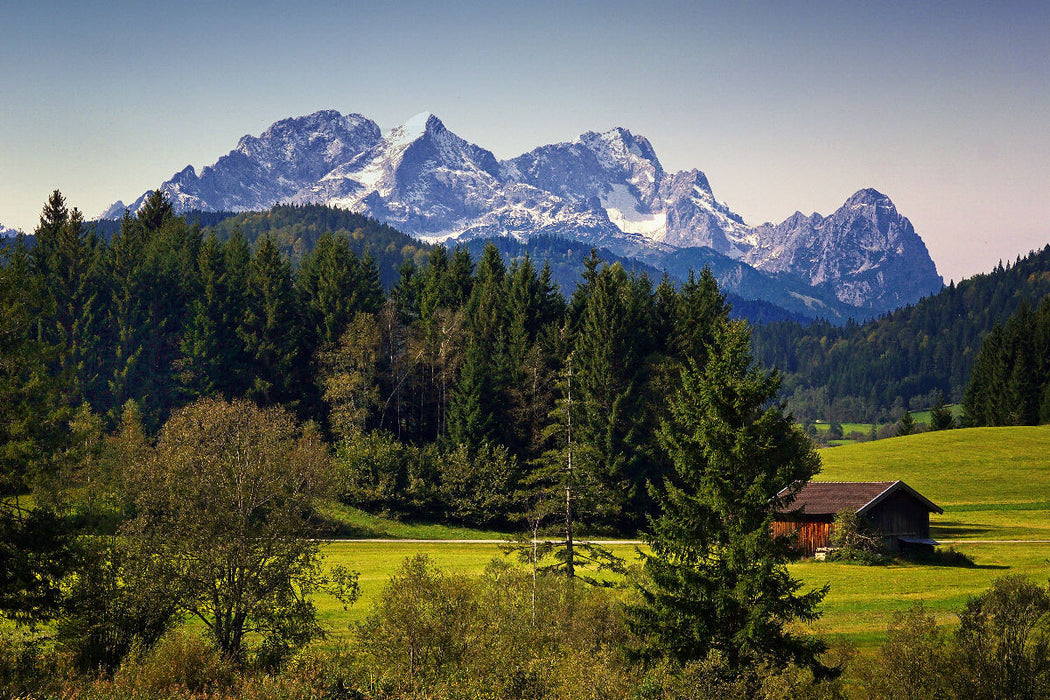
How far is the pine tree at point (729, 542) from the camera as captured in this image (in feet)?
88.7

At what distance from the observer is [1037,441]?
10319cm

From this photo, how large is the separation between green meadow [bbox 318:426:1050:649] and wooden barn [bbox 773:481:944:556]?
3.15 metres

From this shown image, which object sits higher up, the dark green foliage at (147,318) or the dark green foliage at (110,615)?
the dark green foliage at (147,318)

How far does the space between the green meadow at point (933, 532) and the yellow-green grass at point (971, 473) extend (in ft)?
0.33

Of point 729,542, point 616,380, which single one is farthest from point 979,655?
point 616,380

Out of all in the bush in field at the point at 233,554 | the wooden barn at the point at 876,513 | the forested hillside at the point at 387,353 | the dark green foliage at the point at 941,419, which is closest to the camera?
the bush in field at the point at 233,554

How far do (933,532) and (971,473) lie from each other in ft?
82.1

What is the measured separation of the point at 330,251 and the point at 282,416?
2685cm

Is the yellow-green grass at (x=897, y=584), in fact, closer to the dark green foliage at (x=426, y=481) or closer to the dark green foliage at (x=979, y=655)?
the dark green foliage at (x=979, y=655)

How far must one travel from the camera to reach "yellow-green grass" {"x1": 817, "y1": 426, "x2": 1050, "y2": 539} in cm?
7500

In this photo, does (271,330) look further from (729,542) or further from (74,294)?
(729,542)

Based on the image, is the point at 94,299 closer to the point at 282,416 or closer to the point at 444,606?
the point at 282,416

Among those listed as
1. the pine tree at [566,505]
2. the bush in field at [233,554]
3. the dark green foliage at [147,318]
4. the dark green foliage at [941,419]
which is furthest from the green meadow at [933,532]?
the dark green foliage at [147,318]

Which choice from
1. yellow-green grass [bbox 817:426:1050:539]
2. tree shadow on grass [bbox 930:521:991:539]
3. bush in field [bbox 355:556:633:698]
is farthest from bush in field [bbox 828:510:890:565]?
bush in field [bbox 355:556:633:698]
